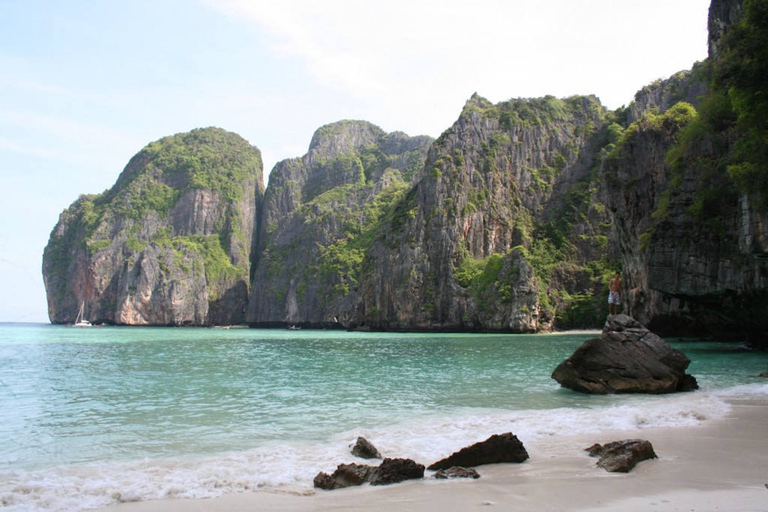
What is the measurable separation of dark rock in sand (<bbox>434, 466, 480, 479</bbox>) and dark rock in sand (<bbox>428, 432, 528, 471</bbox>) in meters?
0.50

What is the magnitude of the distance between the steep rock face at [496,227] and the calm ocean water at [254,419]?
57.9 m

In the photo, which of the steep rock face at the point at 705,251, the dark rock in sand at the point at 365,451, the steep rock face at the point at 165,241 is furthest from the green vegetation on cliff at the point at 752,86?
the steep rock face at the point at 165,241

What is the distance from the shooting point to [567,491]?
6777mm

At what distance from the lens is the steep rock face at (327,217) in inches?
5044

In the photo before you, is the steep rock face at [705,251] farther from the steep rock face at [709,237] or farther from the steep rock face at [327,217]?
the steep rock face at [327,217]

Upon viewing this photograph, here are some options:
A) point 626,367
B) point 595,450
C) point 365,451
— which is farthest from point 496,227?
point 365,451

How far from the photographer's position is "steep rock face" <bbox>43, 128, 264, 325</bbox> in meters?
134

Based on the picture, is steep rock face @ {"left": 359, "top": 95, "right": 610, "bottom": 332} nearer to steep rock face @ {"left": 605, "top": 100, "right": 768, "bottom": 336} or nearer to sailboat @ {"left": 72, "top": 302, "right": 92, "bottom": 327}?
steep rock face @ {"left": 605, "top": 100, "right": 768, "bottom": 336}

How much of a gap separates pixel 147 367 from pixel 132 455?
18550 mm

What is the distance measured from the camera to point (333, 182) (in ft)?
554

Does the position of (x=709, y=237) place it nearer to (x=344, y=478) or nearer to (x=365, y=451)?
(x=365, y=451)

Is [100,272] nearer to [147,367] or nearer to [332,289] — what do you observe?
[332,289]

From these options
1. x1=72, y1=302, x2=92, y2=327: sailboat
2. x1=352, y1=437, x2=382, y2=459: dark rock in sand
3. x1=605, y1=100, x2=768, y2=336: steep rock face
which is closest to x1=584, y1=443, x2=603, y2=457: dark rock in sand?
x1=352, y1=437, x2=382, y2=459: dark rock in sand

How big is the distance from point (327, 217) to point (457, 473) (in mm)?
136318
